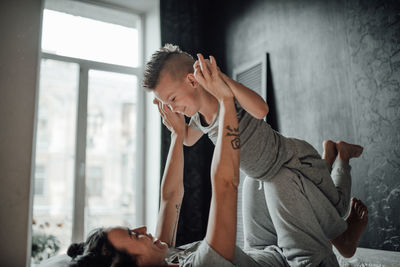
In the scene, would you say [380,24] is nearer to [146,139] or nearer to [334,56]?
[334,56]

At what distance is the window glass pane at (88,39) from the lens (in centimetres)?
373

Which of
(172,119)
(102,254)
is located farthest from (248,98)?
(102,254)

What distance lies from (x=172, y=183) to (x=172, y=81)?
0.50 meters

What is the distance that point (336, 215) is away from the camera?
1565 mm

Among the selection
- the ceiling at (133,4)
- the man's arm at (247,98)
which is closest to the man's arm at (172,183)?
the man's arm at (247,98)

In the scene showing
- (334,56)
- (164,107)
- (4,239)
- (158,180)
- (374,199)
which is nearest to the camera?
(164,107)

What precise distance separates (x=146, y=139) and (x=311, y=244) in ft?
9.41

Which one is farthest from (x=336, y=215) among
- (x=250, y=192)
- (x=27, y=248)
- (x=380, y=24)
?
(x=27, y=248)

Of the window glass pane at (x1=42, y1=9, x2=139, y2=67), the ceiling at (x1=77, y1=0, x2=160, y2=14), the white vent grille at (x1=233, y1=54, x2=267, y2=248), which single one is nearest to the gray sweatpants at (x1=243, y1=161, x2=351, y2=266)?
the white vent grille at (x1=233, y1=54, x2=267, y2=248)

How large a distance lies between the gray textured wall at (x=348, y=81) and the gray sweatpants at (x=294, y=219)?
55 centimetres

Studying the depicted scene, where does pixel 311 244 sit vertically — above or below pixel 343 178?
below

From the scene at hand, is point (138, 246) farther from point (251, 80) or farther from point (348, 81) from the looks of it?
point (251, 80)

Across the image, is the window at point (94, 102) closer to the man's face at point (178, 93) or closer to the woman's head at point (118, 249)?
the man's face at point (178, 93)

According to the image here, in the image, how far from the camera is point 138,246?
4.07ft
